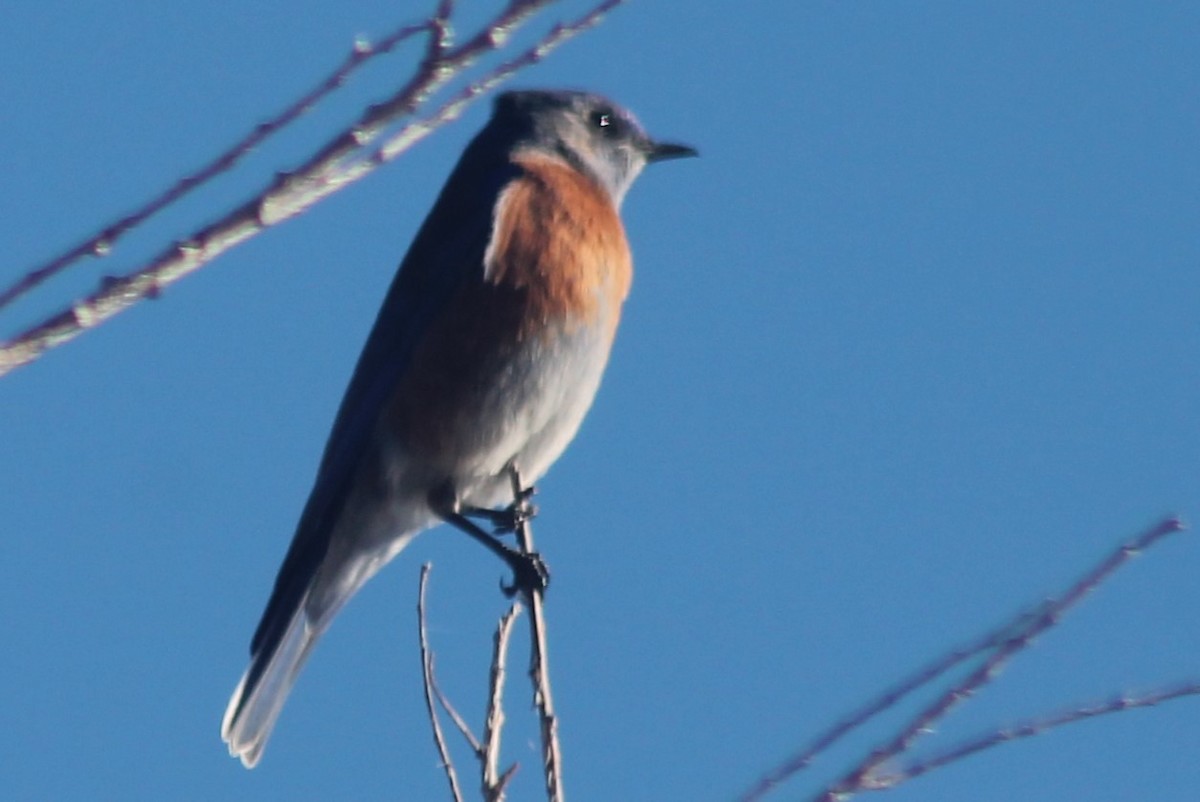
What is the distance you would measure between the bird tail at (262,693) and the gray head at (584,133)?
5.44 feet

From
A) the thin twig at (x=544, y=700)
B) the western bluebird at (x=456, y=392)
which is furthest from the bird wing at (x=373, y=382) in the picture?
the thin twig at (x=544, y=700)

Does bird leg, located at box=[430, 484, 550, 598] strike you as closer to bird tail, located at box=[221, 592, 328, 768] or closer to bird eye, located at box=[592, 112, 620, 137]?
bird tail, located at box=[221, 592, 328, 768]

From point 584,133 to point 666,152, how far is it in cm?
33

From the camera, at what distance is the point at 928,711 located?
5.84 ft

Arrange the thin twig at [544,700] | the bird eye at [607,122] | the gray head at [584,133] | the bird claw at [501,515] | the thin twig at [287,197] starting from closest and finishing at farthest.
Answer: the thin twig at [287,197] < the thin twig at [544,700] < the bird claw at [501,515] < the gray head at [584,133] < the bird eye at [607,122]

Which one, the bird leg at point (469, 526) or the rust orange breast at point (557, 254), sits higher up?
the rust orange breast at point (557, 254)

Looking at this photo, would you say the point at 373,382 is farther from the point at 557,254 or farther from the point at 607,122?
the point at 607,122

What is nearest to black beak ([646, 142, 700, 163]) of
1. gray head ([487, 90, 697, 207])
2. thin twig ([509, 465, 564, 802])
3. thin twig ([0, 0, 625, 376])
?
gray head ([487, 90, 697, 207])

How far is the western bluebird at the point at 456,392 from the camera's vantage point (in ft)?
15.2

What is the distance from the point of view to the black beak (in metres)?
5.79

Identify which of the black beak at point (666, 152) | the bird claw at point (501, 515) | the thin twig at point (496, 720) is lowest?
the thin twig at point (496, 720)

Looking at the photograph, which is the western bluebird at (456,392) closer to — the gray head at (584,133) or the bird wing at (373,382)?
the bird wing at (373,382)

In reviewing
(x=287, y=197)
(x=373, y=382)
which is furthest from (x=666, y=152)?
(x=287, y=197)

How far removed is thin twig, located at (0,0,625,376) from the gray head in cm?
448
